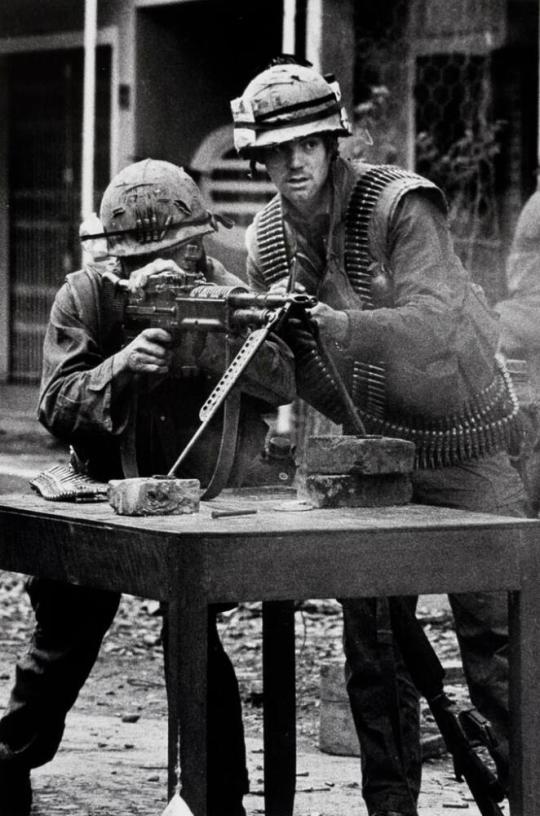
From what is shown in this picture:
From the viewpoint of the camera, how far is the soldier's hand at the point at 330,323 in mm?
4633

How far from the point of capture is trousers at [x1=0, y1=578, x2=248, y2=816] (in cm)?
503

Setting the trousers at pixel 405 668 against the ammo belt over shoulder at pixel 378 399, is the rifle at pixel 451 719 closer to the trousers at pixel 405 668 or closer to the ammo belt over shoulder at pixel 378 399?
the trousers at pixel 405 668

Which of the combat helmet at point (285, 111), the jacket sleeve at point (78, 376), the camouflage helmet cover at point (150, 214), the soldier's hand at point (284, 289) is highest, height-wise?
the combat helmet at point (285, 111)

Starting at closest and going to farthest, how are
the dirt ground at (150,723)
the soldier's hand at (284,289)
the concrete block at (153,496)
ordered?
the concrete block at (153,496) < the soldier's hand at (284,289) < the dirt ground at (150,723)

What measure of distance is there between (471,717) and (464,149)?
22.6 ft

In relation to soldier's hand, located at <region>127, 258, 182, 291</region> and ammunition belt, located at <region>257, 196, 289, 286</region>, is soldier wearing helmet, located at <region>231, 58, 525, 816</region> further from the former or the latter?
soldier's hand, located at <region>127, 258, 182, 291</region>

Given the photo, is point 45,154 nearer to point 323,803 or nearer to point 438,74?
point 438,74

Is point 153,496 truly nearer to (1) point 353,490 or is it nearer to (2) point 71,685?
(1) point 353,490

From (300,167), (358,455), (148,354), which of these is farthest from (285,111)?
(358,455)

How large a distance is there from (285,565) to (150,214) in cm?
138

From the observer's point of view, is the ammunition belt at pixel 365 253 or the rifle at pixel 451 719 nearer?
the rifle at pixel 451 719

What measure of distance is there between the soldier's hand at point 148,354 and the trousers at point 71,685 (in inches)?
27.3

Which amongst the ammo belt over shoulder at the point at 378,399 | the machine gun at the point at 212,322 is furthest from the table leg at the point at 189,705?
the ammo belt over shoulder at the point at 378,399

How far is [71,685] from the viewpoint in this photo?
16.7 ft
